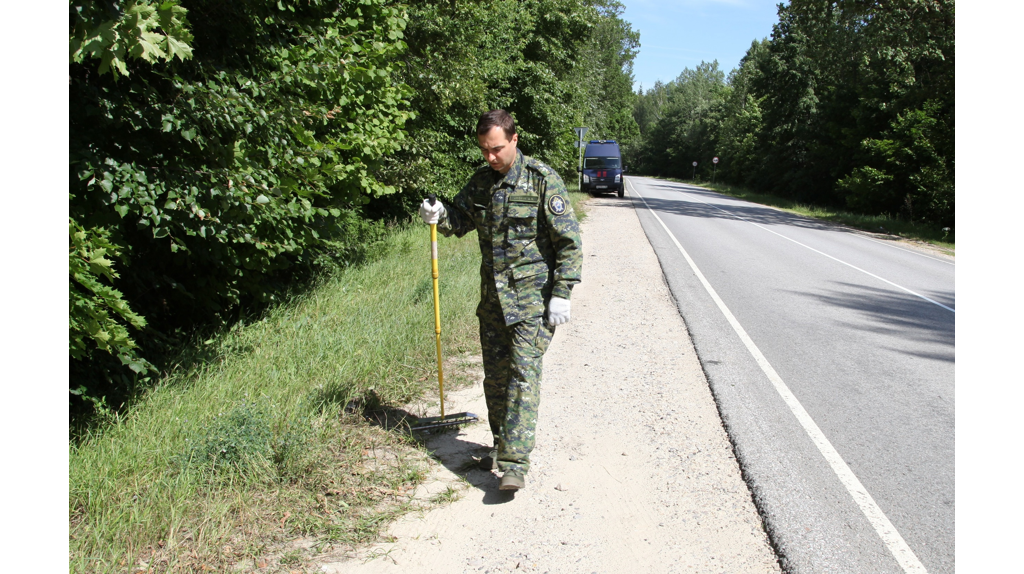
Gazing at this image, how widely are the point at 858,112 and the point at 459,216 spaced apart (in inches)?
1284

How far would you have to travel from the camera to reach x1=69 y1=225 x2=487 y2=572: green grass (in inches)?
117

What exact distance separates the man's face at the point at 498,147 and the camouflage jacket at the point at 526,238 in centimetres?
8

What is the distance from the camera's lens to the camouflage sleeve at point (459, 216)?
153 inches

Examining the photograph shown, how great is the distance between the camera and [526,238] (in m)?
3.66

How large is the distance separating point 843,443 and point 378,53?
5.38 m

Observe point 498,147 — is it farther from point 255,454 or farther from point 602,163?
point 602,163

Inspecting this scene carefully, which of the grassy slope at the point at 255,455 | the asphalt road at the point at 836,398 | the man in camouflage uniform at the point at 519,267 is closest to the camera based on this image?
the grassy slope at the point at 255,455

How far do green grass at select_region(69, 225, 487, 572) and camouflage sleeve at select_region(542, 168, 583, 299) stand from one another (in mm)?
1329

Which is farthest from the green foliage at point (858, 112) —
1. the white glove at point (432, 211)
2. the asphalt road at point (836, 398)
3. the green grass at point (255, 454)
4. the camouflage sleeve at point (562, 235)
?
the white glove at point (432, 211)

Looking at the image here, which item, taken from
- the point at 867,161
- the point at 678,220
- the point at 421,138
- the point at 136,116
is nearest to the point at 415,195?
the point at 421,138

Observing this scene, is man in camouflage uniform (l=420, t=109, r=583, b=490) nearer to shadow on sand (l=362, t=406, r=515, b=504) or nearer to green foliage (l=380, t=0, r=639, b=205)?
shadow on sand (l=362, t=406, r=515, b=504)

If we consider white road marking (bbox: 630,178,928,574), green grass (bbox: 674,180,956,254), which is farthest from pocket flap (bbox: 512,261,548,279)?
green grass (bbox: 674,180,956,254)

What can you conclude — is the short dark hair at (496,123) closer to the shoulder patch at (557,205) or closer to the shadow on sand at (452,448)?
the shoulder patch at (557,205)

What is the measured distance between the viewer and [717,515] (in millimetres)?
3389
